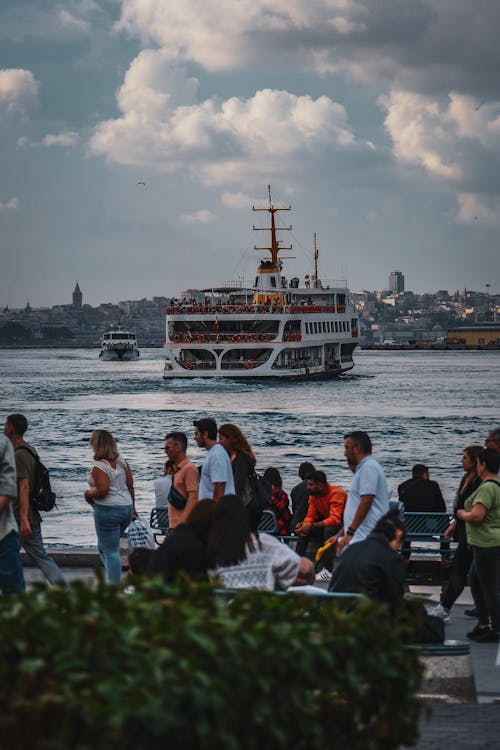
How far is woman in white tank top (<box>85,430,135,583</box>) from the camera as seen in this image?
8.84m

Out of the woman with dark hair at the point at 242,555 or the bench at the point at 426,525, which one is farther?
the bench at the point at 426,525

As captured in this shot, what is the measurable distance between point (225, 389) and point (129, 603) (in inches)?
2794

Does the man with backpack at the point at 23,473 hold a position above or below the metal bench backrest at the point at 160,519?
above

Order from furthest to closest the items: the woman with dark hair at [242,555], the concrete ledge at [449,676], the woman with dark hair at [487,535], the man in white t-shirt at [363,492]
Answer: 1. the woman with dark hair at [487,535]
2. the man in white t-shirt at [363,492]
3. the concrete ledge at [449,676]
4. the woman with dark hair at [242,555]

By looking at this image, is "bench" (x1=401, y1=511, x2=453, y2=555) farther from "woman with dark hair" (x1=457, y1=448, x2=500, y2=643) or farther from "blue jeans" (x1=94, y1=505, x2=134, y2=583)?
"blue jeans" (x1=94, y1=505, x2=134, y2=583)

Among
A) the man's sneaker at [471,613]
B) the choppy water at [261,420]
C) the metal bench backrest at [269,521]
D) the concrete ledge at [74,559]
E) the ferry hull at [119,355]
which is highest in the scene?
the metal bench backrest at [269,521]

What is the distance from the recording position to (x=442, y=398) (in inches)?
2923

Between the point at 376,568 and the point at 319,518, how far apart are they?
4246 mm

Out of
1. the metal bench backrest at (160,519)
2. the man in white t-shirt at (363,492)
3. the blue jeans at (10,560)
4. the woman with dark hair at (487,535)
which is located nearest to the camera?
the blue jeans at (10,560)

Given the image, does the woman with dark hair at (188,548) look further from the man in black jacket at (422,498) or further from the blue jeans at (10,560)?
the man in black jacket at (422,498)

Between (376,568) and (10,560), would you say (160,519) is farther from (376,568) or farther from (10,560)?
(376,568)

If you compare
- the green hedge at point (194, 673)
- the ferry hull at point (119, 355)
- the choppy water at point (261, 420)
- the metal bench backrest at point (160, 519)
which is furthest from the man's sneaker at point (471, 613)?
the ferry hull at point (119, 355)

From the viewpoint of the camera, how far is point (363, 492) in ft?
25.8

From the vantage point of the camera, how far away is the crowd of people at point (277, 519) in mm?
5926
